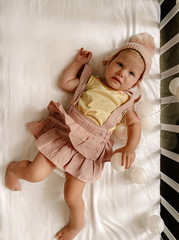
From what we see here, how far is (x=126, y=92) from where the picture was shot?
1075mm

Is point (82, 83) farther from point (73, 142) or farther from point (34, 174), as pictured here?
point (34, 174)

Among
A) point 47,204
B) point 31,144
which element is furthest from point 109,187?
point 31,144

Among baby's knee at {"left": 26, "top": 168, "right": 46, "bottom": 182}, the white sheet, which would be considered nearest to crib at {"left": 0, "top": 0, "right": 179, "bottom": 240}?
the white sheet

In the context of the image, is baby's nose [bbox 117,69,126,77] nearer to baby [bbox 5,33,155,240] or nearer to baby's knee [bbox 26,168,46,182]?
baby [bbox 5,33,155,240]

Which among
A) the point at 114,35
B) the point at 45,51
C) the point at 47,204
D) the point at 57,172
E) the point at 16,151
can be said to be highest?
the point at 114,35

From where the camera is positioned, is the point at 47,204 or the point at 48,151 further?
the point at 47,204

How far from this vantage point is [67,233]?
1.06 m

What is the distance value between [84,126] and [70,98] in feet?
0.65

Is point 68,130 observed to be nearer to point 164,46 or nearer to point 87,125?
point 87,125

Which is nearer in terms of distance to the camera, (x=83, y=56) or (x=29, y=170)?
(x=29, y=170)

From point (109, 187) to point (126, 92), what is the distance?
0.55m

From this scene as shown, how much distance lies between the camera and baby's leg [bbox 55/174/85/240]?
3.24 ft

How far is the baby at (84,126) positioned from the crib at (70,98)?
7 centimetres

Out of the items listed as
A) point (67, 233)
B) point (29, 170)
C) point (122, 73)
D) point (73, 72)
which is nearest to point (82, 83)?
point (73, 72)
